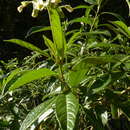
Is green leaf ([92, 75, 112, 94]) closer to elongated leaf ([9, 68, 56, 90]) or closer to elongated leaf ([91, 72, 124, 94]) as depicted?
elongated leaf ([91, 72, 124, 94])

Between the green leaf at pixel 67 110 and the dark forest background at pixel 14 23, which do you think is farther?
the dark forest background at pixel 14 23

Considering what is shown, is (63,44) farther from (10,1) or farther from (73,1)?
(10,1)

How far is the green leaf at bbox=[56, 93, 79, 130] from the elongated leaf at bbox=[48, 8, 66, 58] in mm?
141

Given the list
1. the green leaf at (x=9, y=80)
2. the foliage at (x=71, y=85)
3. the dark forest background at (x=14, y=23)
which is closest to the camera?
the foliage at (x=71, y=85)

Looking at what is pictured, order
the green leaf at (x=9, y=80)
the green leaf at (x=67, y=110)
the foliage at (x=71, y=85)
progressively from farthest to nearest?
the green leaf at (x=9, y=80), the foliage at (x=71, y=85), the green leaf at (x=67, y=110)

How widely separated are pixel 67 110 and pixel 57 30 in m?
0.25

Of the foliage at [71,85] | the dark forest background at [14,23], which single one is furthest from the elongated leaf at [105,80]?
the dark forest background at [14,23]

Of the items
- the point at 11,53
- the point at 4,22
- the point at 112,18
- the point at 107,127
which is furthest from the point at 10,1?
the point at 107,127

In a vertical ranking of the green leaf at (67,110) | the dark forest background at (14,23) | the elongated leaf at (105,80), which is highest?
the green leaf at (67,110)

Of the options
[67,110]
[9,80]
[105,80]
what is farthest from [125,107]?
[9,80]

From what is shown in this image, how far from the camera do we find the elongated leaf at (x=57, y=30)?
106cm

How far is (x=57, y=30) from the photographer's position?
108 cm

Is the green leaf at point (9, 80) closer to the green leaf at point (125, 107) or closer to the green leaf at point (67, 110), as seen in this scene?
the green leaf at point (67, 110)

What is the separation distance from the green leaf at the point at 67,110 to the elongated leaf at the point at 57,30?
0.46ft
